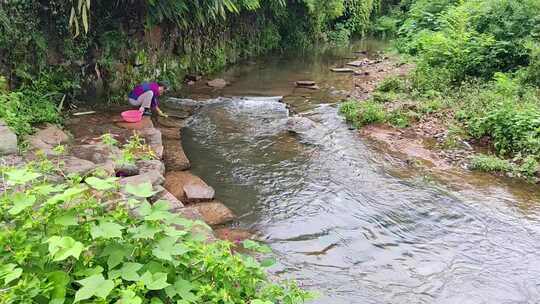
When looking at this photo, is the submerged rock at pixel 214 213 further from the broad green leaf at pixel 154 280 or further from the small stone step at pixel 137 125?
the broad green leaf at pixel 154 280

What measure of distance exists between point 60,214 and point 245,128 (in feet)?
20.4

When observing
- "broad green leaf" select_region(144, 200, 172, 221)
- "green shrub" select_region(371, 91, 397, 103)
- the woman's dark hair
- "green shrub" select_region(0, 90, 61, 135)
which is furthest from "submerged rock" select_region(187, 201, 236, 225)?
"green shrub" select_region(371, 91, 397, 103)

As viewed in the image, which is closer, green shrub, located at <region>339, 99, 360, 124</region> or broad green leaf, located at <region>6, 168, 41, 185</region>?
broad green leaf, located at <region>6, 168, 41, 185</region>

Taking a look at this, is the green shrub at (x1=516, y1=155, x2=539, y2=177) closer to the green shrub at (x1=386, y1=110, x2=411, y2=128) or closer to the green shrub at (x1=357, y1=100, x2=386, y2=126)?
the green shrub at (x1=386, y1=110, x2=411, y2=128)

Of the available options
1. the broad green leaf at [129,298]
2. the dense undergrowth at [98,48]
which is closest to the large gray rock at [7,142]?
the dense undergrowth at [98,48]

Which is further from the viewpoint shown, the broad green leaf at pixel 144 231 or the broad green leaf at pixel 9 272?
the broad green leaf at pixel 144 231

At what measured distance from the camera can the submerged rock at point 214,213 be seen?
5203mm

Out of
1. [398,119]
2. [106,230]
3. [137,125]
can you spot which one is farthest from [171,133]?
[106,230]

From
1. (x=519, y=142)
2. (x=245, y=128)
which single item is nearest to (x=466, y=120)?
(x=519, y=142)

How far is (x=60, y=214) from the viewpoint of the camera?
93.4 inches

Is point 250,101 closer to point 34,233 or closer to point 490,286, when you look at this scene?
point 490,286

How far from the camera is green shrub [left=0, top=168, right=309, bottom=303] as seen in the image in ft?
6.93

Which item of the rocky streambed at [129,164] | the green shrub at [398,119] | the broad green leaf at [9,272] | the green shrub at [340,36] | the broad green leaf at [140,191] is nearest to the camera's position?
the broad green leaf at [9,272]

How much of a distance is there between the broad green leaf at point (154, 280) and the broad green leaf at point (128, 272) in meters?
0.04
